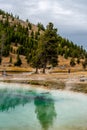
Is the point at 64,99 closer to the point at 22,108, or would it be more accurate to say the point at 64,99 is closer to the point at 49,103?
the point at 49,103

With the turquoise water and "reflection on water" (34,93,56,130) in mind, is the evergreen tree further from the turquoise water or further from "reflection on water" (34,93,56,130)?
"reflection on water" (34,93,56,130)

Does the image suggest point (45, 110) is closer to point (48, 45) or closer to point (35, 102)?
point (35, 102)

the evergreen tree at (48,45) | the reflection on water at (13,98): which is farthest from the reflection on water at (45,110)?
the evergreen tree at (48,45)

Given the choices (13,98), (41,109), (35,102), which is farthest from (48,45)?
(41,109)

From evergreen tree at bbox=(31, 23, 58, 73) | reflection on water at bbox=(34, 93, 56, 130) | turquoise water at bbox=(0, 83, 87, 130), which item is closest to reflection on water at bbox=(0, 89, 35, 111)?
turquoise water at bbox=(0, 83, 87, 130)

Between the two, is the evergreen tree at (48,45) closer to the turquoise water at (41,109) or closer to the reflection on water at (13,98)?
the turquoise water at (41,109)

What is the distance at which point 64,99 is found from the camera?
2128 inches

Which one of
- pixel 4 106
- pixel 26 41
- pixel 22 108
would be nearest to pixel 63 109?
pixel 22 108

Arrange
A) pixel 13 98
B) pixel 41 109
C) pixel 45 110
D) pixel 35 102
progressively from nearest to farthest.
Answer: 1. pixel 45 110
2. pixel 41 109
3. pixel 35 102
4. pixel 13 98

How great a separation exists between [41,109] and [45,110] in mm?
561

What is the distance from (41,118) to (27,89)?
28.6 meters

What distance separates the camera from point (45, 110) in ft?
146

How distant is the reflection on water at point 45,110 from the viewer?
117 ft

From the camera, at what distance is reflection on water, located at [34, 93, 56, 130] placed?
35675 mm
